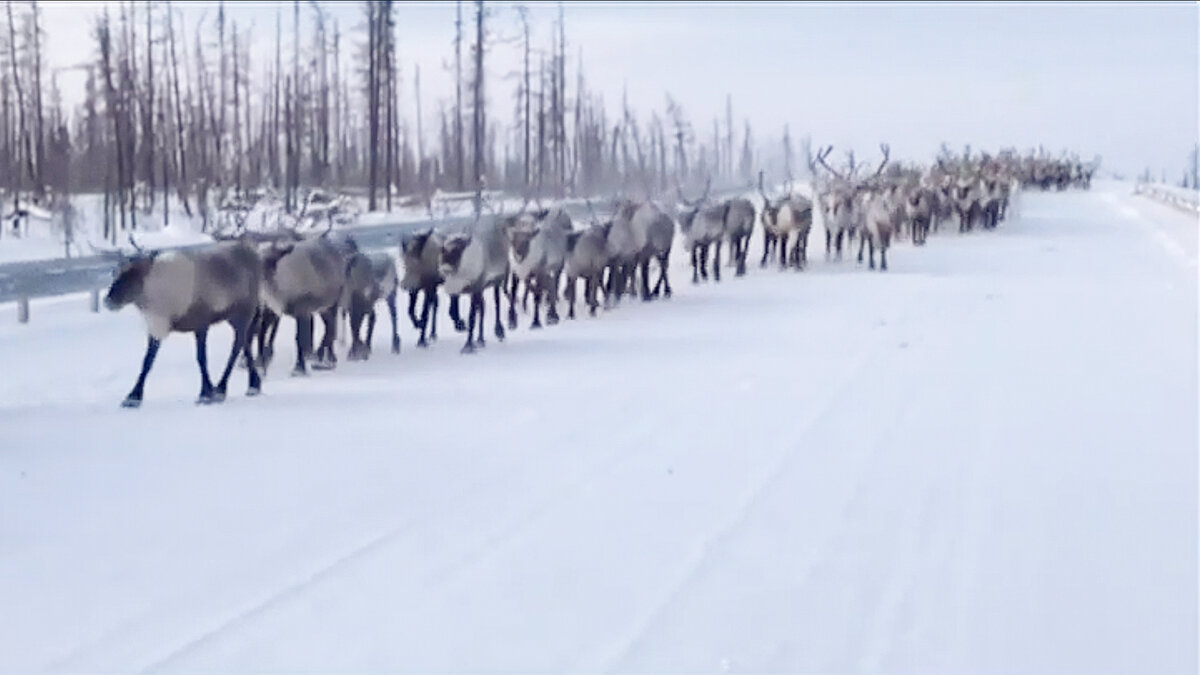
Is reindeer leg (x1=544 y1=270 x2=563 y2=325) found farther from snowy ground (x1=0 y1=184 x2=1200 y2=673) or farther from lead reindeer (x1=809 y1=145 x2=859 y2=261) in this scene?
lead reindeer (x1=809 y1=145 x2=859 y2=261)

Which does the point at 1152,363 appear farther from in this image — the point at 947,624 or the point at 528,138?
the point at 528,138

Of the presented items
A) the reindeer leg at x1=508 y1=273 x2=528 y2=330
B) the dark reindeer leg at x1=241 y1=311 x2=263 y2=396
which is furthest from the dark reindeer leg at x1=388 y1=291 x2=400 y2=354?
the dark reindeer leg at x1=241 y1=311 x2=263 y2=396

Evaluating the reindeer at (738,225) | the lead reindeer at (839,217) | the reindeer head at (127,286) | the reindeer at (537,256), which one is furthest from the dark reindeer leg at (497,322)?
the lead reindeer at (839,217)

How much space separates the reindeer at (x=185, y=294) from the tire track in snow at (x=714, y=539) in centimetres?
486

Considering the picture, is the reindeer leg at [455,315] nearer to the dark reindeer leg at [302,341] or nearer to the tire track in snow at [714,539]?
the dark reindeer leg at [302,341]

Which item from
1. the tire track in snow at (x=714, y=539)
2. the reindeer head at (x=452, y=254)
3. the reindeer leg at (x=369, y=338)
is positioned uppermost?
the reindeer head at (x=452, y=254)

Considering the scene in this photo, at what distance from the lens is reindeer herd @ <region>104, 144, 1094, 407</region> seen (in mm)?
14234

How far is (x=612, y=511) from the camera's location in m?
9.80

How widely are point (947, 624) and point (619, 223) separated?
1770 centimetres

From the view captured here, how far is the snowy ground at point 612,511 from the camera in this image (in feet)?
24.4

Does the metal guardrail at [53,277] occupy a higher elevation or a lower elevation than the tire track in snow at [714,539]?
higher

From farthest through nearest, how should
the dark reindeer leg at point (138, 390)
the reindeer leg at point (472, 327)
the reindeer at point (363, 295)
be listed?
the reindeer leg at point (472, 327) < the reindeer at point (363, 295) < the dark reindeer leg at point (138, 390)

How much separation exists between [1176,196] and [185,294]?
174 ft

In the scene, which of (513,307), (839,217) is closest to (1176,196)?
(839,217)
